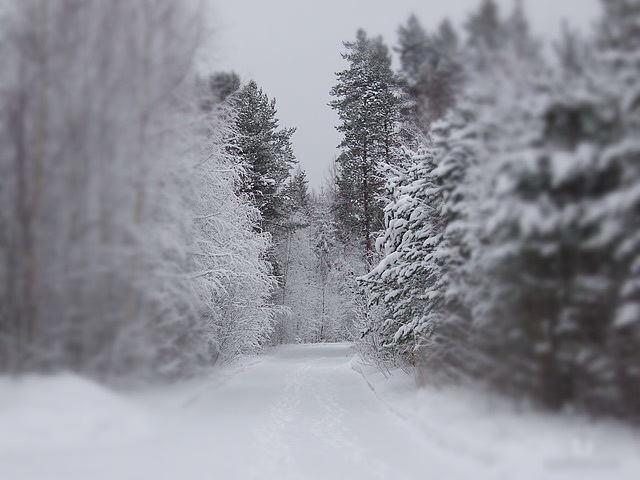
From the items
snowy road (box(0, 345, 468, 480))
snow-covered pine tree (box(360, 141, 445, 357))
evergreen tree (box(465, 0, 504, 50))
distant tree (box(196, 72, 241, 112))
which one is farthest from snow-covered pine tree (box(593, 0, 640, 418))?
distant tree (box(196, 72, 241, 112))

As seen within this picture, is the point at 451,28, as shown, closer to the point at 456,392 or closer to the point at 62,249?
the point at 456,392

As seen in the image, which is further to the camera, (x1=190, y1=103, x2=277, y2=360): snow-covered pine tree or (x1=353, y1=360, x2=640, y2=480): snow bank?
(x1=190, y1=103, x2=277, y2=360): snow-covered pine tree

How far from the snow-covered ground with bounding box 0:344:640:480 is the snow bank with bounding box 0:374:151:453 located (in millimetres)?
13

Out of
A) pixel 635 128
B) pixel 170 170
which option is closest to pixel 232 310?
pixel 170 170

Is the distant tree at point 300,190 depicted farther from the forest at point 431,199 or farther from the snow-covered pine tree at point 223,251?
the forest at point 431,199

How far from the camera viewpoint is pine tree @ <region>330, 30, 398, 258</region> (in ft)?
91.8

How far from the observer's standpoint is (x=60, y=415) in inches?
289

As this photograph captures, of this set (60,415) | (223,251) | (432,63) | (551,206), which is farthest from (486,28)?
(223,251)

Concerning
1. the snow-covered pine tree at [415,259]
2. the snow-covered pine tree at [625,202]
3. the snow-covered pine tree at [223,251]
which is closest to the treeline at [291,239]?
the snow-covered pine tree at [223,251]

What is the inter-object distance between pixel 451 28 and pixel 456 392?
18.3ft

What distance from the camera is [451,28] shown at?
871 centimetres

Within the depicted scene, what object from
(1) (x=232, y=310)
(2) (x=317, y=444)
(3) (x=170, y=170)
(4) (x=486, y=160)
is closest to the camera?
(4) (x=486, y=160)

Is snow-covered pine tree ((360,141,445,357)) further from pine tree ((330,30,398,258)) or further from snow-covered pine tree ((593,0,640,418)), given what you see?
pine tree ((330,30,398,258))

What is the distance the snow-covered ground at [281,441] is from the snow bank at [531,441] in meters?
0.01
